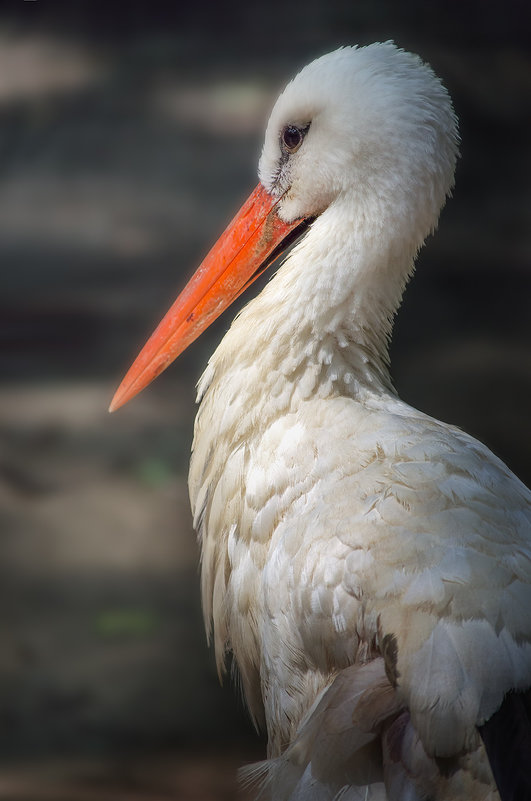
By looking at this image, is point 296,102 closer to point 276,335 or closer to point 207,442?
point 276,335

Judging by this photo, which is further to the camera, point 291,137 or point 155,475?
point 155,475

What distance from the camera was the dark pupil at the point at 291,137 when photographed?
4.22 ft

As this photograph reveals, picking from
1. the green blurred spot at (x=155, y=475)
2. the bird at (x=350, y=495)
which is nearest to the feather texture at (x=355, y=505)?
the bird at (x=350, y=495)

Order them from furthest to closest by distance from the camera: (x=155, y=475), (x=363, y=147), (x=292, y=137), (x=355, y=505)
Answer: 1. (x=155, y=475)
2. (x=292, y=137)
3. (x=363, y=147)
4. (x=355, y=505)

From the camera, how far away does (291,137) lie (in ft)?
4.25

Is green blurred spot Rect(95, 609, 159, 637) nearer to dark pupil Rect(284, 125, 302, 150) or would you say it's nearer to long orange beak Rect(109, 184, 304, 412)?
long orange beak Rect(109, 184, 304, 412)

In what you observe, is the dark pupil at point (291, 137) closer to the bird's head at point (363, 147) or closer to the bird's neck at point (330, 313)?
the bird's head at point (363, 147)

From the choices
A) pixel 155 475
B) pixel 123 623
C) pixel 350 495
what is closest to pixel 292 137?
pixel 350 495

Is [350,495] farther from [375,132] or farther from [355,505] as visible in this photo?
[375,132]

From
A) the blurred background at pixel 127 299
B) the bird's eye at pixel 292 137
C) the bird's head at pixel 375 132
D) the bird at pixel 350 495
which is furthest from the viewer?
the blurred background at pixel 127 299

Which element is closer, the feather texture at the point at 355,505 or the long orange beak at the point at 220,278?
the feather texture at the point at 355,505

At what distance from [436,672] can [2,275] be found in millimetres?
1475

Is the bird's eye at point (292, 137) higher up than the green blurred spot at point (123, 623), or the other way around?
the bird's eye at point (292, 137)

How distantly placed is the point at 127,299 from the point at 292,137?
87 cm
